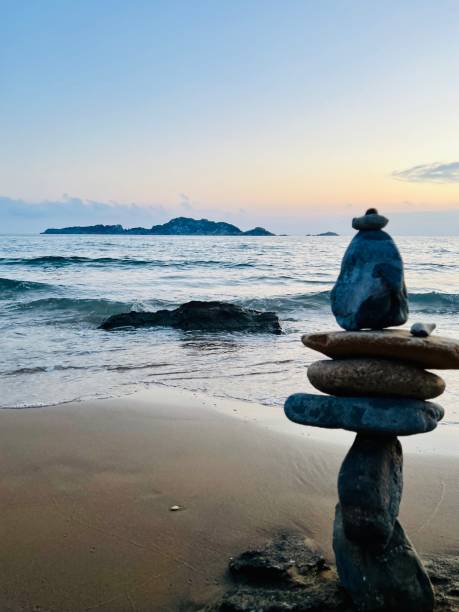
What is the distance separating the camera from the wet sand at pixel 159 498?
3770 millimetres

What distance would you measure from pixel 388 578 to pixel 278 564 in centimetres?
69

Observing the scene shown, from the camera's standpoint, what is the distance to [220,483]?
526cm

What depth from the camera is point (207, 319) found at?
15.4 metres

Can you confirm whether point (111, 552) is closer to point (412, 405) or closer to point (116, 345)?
point (412, 405)

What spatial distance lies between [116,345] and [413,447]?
26.5 feet

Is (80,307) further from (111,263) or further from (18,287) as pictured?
(111,263)

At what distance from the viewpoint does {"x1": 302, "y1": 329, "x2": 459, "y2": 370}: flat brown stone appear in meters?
3.22

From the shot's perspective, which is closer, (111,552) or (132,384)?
(111,552)

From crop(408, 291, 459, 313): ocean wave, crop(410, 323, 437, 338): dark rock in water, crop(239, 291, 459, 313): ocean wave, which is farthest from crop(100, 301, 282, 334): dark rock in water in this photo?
crop(410, 323, 437, 338): dark rock in water

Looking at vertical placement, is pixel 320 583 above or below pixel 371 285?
below

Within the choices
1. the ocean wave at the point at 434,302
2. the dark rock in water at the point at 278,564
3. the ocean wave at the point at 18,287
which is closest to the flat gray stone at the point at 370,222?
the dark rock in water at the point at 278,564

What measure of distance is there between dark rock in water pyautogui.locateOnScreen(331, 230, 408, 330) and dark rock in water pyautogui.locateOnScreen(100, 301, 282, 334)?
36.8 ft

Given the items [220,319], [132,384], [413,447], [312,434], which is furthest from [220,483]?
[220,319]

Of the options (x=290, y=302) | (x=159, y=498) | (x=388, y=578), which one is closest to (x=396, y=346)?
(x=388, y=578)
